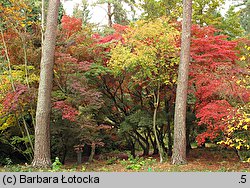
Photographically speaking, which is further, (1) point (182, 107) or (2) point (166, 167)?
(1) point (182, 107)

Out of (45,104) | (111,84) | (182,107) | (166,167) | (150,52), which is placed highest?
(150,52)

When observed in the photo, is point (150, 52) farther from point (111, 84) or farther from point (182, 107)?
point (111, 84)

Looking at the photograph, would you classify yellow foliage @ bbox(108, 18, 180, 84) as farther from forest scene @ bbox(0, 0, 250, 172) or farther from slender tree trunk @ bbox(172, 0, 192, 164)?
slender tree trunk @ bbox(172, 0, 192, 164)

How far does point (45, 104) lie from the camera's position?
8.47 meters

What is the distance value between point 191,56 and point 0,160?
828 cm

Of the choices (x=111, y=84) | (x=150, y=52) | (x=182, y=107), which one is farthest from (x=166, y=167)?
(x=111, y=84)

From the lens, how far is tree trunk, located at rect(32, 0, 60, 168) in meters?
8.38

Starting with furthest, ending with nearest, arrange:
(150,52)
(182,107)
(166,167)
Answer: (150,52), (182,107), (166,167)

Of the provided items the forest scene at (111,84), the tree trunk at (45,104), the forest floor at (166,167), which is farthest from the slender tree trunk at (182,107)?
the tree trunk at (45,104)

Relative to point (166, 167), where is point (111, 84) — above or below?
above

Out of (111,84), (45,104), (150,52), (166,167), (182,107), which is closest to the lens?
(45,104)

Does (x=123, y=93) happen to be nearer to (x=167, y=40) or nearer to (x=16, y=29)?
(x=167, y=40)

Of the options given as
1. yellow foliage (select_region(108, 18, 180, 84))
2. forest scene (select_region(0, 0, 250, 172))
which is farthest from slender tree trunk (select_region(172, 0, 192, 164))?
yellow foliage (select_region(108, 18, 180, 84))

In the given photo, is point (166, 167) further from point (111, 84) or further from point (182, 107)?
point (111, 84)
